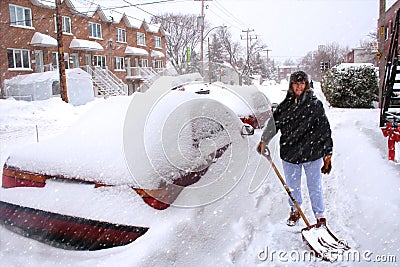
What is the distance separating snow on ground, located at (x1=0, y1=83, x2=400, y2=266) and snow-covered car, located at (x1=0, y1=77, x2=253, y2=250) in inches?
4.2

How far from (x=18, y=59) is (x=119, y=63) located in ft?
40.1

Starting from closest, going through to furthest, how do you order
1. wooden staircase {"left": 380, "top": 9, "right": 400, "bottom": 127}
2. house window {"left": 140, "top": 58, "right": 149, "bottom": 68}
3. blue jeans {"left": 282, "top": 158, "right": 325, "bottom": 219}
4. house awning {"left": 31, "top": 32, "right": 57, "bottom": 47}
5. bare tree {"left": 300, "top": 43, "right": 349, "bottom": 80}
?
blue jeans {"left": 282, "top": 158, "right": 325, "bottom": 219} → wooden staircase {"left": 380, "top": 9, "right": 400, "bottom": 127} → house awning {"left": 31, "top": 32, "right": 57, "bottom": 47} → house window {"left": 140, "top": 58, "right": 149, "bottom": 68} → bare tree {"left": 300, "top": 43, "right": 349, "bottom": 80}

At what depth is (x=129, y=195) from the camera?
8.28ft

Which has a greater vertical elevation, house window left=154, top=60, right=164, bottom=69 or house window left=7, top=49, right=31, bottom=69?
house window left=154, top=60, right=164, bottom=69

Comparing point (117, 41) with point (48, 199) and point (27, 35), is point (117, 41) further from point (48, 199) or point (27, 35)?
point (48, 199)

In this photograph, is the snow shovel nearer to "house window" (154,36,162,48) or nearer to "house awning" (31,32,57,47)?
"house awning" (31,32,57,47)

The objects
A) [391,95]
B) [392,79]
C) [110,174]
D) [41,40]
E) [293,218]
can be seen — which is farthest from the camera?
[41,40]

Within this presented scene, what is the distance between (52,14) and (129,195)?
28.2 m

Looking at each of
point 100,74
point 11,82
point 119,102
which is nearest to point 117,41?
point 100,74

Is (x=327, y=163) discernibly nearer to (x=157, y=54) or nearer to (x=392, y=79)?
(x=392, y=79)

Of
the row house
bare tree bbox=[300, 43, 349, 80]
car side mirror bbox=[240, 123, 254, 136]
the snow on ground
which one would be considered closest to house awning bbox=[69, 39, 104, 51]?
the row house

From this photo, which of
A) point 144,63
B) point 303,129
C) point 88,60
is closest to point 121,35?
point 144,63

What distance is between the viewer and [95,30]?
3142 cm

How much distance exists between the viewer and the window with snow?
3073cm
